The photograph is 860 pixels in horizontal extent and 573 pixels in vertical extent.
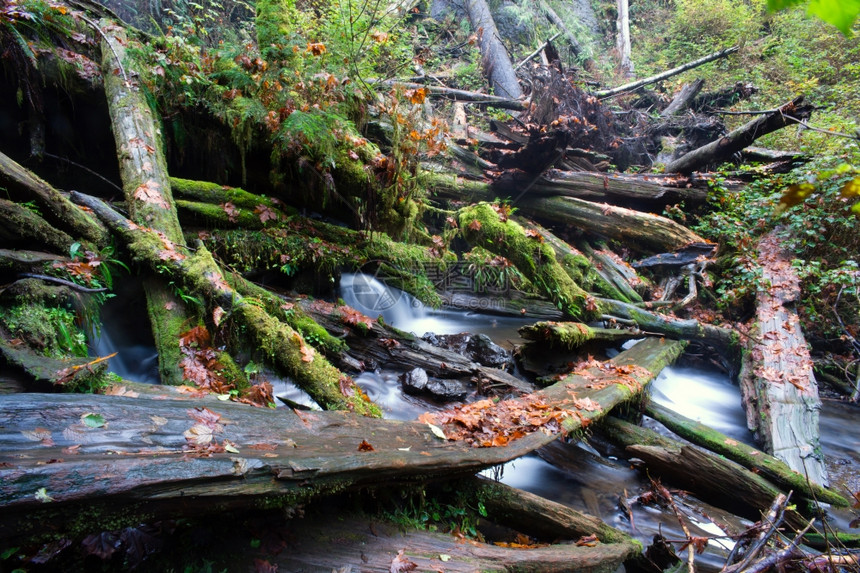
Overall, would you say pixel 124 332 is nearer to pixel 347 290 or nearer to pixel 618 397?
pixel 347 290

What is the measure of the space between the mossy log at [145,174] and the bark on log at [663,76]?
12.3 m

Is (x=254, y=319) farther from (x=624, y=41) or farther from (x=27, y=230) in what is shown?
(x=624, y=41)

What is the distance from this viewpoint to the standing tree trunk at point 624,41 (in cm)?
1805

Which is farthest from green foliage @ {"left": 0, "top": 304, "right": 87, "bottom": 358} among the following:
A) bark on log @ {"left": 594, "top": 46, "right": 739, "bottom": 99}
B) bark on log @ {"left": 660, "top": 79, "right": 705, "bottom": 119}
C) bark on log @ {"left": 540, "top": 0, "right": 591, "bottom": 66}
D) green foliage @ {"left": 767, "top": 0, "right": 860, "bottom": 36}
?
bark on log @ {"left": 540, "top": 0, "right": 591, "bottom": 66}

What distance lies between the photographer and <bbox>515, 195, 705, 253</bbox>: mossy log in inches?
356

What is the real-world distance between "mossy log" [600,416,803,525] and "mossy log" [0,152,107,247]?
562cm

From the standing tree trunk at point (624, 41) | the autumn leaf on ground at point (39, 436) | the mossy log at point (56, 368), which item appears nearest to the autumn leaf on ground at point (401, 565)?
the autumn leaf on ground at point (39, 436)

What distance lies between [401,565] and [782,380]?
217 inches

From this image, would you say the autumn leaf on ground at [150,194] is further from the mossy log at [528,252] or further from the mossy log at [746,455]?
the mossy log at [746,455]

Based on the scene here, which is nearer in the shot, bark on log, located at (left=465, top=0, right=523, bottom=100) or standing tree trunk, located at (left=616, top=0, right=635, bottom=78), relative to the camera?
bark on log, located at (left=465, top=0, right=523, bottom=100)

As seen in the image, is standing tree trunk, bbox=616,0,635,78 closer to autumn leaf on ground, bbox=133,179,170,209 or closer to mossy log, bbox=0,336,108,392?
autumn leaf on ground, bbox=133,179,170,209

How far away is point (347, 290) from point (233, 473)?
17.9 feet

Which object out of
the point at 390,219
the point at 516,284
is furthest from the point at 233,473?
the point at 516,284

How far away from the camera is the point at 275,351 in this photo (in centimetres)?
375
